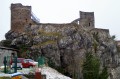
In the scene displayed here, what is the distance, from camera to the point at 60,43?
55.4 meters

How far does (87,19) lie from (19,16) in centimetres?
1309

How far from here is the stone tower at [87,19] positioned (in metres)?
64.3

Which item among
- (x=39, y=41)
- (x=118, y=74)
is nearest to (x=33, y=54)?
(x=39, y=41)

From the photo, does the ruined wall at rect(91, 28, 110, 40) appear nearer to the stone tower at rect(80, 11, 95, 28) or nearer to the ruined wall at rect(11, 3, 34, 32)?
A: the stone tower at rect(80, 11, 95, 28)

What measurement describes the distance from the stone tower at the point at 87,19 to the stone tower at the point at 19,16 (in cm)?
1068

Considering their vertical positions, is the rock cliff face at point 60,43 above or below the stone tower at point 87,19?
below

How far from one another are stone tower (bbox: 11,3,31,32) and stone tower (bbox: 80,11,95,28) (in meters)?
10.7

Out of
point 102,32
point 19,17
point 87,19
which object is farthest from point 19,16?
point 102,32

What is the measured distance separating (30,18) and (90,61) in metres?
13.7

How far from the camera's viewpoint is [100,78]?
52.4 m

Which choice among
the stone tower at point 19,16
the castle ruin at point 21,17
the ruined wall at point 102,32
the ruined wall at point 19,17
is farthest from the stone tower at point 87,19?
the stone tower at point 19,16

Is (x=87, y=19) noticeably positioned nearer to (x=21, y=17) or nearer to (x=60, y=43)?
(x=60, y=43)

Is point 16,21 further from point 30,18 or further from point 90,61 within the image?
point 90,61

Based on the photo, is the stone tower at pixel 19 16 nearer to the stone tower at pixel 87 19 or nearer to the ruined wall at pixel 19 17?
the ruined wall at pixel 19 17
